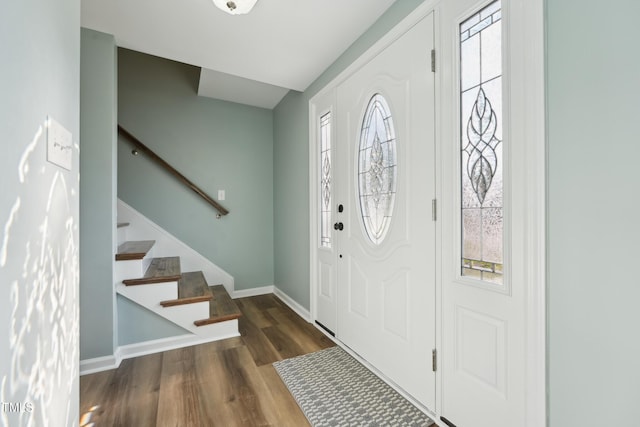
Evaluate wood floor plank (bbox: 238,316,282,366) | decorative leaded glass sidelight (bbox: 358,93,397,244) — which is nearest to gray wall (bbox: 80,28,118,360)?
wood floor plank (bbox: 238,316,282,366)

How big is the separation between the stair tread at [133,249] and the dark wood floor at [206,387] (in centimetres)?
77

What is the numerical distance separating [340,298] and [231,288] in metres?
1.73

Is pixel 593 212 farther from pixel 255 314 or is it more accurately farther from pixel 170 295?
pixel 255 314

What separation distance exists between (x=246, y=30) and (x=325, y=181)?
1.26 meters

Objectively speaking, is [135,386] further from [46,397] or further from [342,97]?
[342,97]

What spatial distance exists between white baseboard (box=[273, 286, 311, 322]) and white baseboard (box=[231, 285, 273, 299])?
0.26 ft

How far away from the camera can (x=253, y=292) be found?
3.56 metres

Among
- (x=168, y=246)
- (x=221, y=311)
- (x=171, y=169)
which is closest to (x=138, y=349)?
(x=221, y=311)

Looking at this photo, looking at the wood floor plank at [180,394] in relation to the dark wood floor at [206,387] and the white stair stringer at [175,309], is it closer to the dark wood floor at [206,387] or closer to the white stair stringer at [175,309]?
the dark wood floor at [206,387]

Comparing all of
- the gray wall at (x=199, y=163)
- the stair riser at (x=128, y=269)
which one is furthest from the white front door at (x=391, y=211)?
the gray wall at (x=199, y=163)

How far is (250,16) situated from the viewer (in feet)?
5.69

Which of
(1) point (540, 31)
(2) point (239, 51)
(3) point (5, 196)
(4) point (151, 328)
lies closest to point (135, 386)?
(4) point (151, 328)

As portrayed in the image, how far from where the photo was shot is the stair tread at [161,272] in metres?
2.15

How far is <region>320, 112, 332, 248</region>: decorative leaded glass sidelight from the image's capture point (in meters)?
2.44
